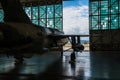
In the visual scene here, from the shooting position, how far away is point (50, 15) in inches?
1559

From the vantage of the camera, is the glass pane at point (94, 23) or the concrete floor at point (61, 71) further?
the glass pane at point (94, 23)

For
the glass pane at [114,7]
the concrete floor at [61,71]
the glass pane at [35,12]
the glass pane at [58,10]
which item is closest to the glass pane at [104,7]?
the glass pane at [114,7]

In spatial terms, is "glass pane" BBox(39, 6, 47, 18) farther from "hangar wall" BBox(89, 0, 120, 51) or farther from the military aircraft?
the military aircraft

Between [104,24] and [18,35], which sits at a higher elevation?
[104,24]

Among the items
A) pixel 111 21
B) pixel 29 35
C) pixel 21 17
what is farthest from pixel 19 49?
pixel 111 21

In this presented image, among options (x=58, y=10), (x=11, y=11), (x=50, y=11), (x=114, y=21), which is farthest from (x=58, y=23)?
(x=11, y=11)

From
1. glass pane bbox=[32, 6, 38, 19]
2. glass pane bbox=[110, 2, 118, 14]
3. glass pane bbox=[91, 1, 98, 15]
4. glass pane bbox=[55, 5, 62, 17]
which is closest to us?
glass pane bbox=[110, 2, 118, 14]

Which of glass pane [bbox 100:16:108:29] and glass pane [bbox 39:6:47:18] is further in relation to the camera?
glass pane [bbox 39:6:47:18]

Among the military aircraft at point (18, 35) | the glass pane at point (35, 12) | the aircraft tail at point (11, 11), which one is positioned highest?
the glass pane at point (35, 12)

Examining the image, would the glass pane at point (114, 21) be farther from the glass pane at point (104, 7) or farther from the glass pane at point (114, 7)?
the glass pane at point (104, 7)

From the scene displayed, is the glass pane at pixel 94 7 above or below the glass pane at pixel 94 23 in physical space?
above

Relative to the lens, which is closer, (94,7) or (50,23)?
(94,7)

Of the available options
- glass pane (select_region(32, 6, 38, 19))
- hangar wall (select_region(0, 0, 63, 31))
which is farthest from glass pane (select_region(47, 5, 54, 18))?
glass pane (select_region(32, 6, 38, 19))

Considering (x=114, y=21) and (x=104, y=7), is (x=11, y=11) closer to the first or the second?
(x=114, y=21)
